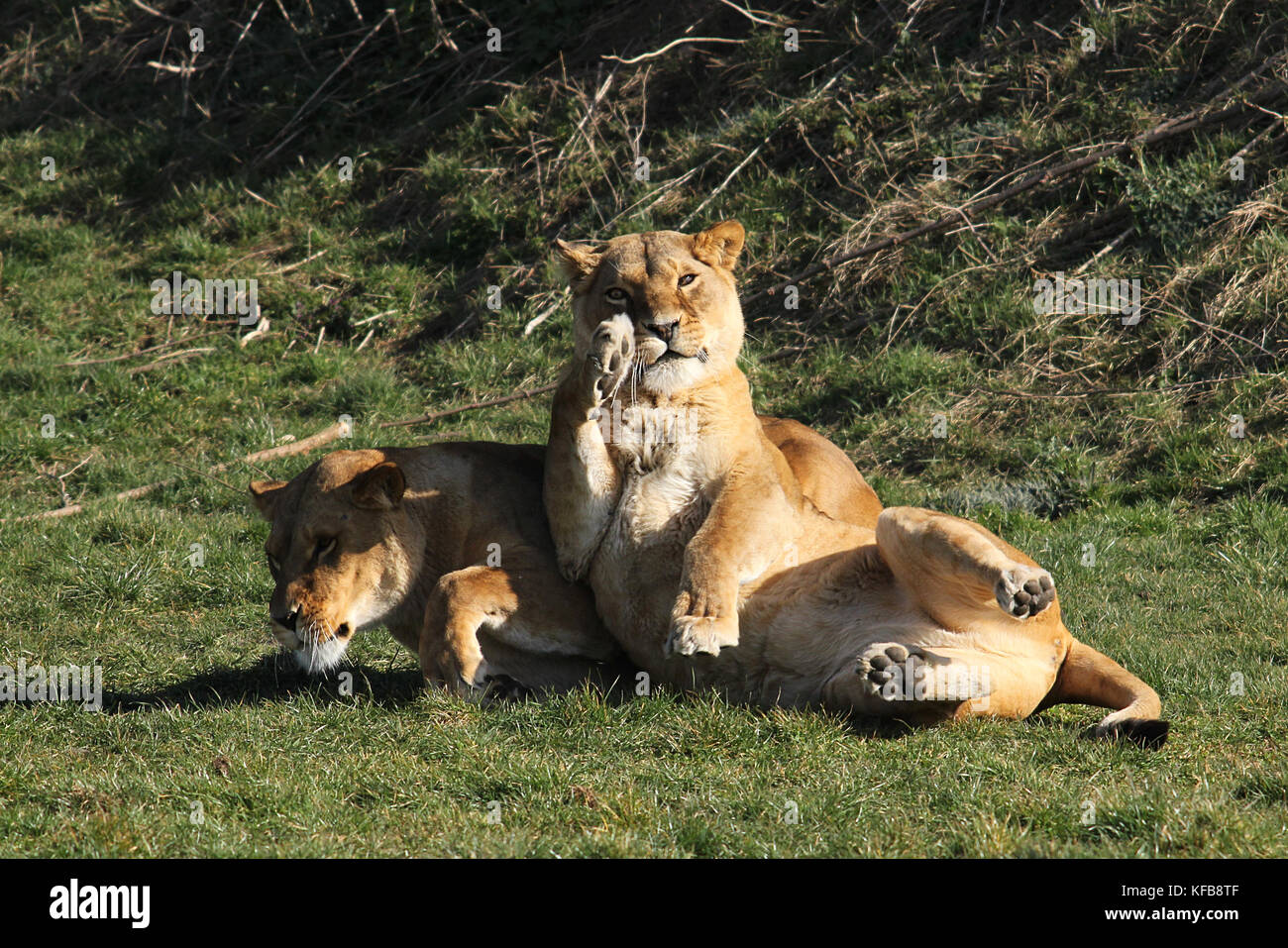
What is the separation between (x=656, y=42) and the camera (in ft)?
46.1

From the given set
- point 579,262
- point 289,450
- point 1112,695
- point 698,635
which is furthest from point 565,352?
point 1112,695

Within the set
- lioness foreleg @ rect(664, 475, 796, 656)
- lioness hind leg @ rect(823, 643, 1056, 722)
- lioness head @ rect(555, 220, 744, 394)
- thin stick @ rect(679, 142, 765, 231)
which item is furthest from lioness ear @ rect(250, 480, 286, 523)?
thin stick @ rect(679, 142, 765, 231)

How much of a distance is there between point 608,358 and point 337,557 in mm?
1457

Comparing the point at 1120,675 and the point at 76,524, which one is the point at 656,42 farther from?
the point at 1120,675

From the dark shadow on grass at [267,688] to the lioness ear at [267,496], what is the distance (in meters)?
0.75

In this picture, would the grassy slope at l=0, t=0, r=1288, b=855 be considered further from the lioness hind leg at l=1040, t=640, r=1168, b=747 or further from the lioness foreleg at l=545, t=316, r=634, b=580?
the lioness foreleg at l=545, t=316, r=634, b=580

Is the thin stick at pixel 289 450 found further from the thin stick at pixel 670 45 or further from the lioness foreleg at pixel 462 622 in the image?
the lioness foreleg at pixel 462 622

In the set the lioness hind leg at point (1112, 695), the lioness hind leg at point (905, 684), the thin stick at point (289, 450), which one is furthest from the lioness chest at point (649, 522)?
the thin stick at point (289, 450)

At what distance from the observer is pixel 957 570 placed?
525cm

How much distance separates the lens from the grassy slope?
4.80 m

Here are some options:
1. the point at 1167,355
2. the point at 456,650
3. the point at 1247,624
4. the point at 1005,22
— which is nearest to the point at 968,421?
the point at 1167,355

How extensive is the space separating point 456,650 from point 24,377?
737 cm

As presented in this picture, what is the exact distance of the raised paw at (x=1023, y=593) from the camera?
16.2 feet

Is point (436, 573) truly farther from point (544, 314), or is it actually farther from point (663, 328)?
point (544, 314)
